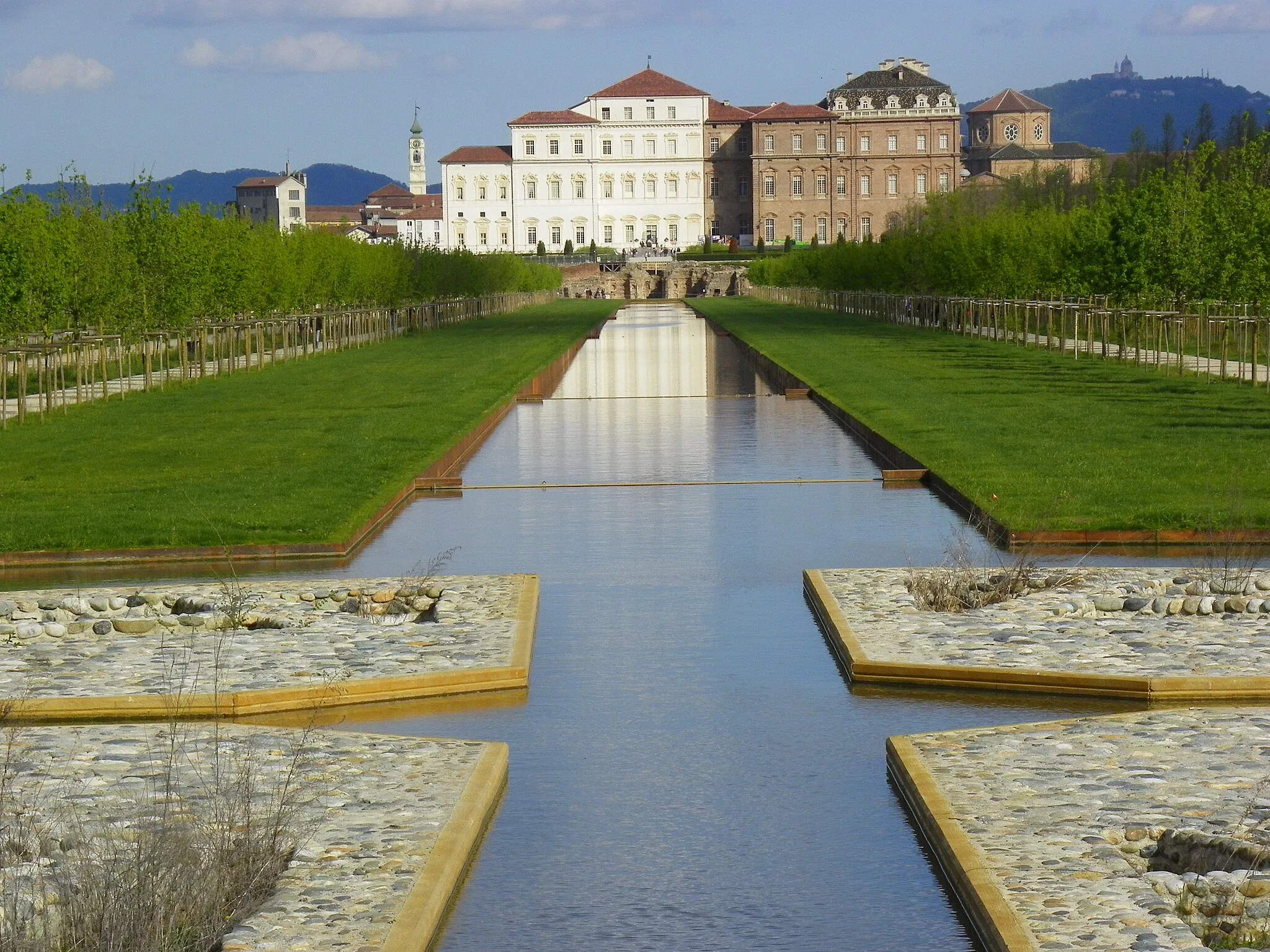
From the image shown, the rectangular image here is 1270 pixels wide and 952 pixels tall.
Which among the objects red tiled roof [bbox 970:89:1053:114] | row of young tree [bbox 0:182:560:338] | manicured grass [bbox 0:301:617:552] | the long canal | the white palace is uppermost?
red tiled roof [bbox 970:89:1053:114]

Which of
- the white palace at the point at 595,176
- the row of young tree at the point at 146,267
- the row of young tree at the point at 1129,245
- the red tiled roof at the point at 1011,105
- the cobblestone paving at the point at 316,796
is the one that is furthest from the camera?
the red tiled roof at the point at 1011,105

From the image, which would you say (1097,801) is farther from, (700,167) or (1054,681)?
(700,167)

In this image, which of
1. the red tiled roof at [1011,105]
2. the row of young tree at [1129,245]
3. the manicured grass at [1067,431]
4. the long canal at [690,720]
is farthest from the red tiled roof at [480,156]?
the long canal at [690,720]

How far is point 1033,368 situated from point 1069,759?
2550cm

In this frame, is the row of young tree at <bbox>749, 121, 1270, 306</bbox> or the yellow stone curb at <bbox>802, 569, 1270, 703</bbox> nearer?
the yellow stone curb at <bbox>802, 569, 1270, 703</bbox>

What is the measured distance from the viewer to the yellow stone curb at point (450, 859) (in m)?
5.65

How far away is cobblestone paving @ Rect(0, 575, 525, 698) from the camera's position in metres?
9.29

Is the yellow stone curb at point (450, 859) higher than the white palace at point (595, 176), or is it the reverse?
the white palace at point (595, 176)

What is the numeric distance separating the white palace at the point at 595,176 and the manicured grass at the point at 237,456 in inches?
4415

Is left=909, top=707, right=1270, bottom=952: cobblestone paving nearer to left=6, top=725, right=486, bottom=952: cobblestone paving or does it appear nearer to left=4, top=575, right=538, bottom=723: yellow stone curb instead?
left=6, top=725, right=486, bottom=952: cobblestone paving

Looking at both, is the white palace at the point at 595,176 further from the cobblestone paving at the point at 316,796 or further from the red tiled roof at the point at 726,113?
the cobblestone paving at the point at 316,796

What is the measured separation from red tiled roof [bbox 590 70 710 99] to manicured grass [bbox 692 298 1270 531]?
11070 cm

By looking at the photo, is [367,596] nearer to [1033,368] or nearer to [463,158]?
[1033,368]

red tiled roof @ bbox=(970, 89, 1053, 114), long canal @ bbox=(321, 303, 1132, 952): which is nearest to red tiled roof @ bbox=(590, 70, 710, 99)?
red tiled roof @ bbox=(970, 89, 1053, 114)
